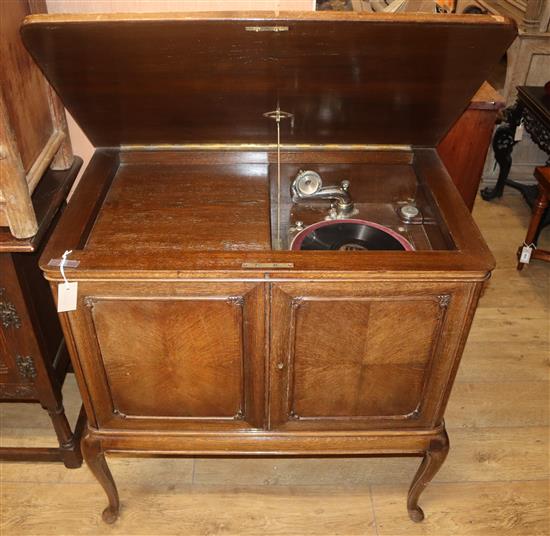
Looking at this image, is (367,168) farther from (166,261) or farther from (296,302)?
(166,261)

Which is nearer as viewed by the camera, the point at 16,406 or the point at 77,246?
the point at 77,246

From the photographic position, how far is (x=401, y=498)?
5.36 ft

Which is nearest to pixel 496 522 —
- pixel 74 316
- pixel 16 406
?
pixel 74 316

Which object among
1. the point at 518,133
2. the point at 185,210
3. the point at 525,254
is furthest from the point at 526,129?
the point at 185,210

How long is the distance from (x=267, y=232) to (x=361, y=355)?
Answer: 326 millimetres

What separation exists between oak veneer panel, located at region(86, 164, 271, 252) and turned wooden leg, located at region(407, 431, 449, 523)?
0.61 m

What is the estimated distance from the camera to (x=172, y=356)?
4.04 feet

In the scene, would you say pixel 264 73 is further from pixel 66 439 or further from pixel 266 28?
pixel 66 439

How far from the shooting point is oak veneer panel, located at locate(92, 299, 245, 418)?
116cm

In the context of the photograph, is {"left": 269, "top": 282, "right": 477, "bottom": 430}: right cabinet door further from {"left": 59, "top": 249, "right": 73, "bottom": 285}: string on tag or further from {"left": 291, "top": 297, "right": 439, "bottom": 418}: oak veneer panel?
{"left": 59, "top": 249, "right": 73, "bottom": 285}: string on tag

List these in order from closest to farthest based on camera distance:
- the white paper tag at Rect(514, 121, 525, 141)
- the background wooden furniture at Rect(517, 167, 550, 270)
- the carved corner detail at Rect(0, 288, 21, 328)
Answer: the carved corner detail at Rect(0, 288, 21, 328) → the background wooden furniture at Rect(517, 167, 550, 270) → the white paper tag at Rect(514, 121, 525, 141)

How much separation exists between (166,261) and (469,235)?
0.60 m

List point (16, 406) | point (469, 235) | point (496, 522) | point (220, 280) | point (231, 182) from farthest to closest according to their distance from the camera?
point (16, 406), point (496, 522), point (231, 182), point (469, 235), point (220, 280)

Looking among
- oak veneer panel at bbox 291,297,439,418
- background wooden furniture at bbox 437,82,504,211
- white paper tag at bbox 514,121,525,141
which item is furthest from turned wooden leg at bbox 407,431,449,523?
white paper tag at bbox 514,121,525,141
